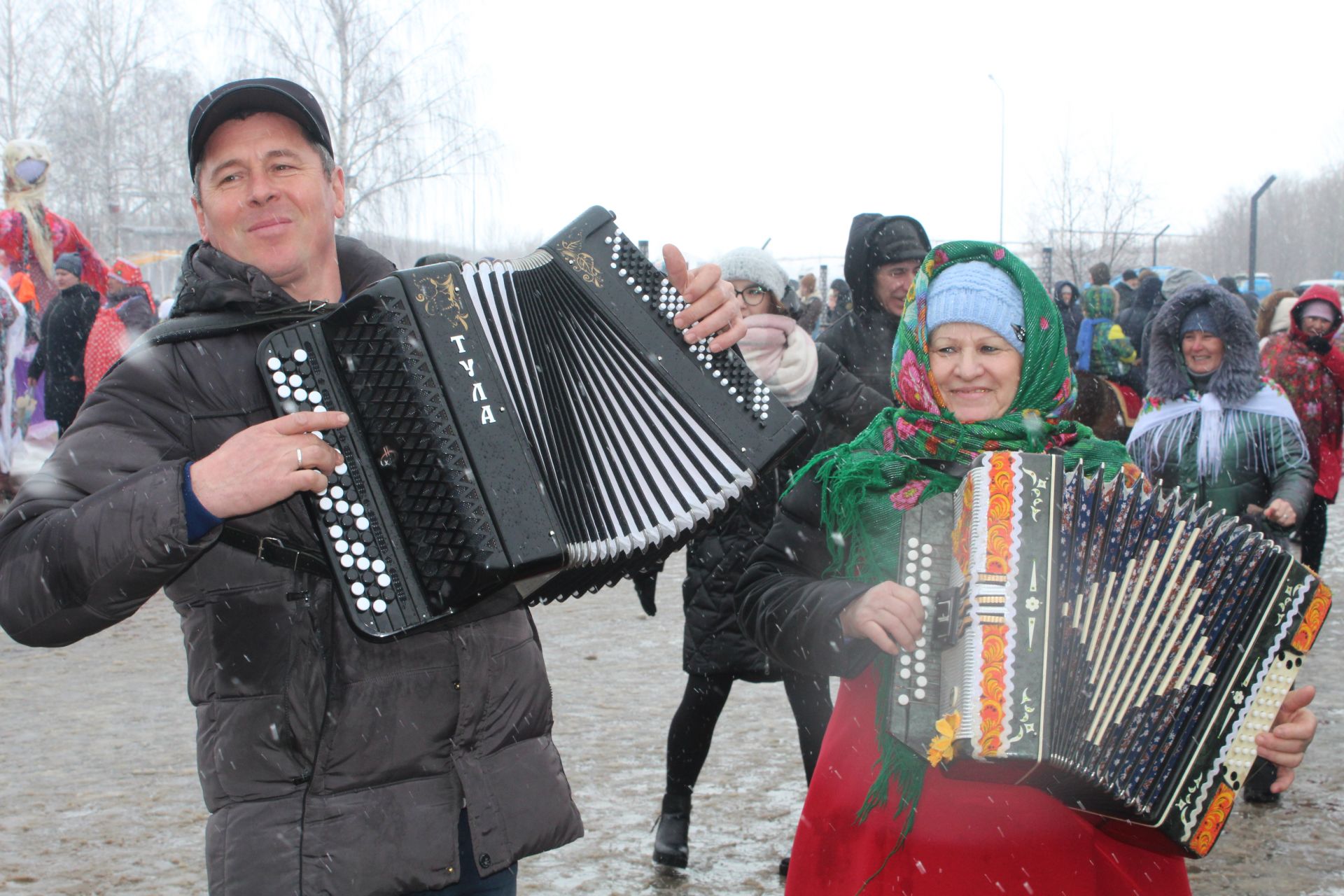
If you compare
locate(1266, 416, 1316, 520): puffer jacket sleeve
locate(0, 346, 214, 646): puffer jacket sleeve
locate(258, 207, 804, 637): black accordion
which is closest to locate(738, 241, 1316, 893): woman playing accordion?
locate(258, 207, 804, 637): black accordion

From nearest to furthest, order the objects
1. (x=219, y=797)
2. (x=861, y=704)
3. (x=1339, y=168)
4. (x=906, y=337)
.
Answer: (x=219, y=797) < (x=861, y=704) < (x=906, y=337) < (x=1339, y=168)

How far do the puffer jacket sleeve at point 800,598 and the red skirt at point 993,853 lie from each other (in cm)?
24

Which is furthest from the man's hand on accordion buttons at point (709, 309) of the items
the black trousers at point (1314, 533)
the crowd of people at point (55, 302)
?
the crowd of people at point (55, 302)

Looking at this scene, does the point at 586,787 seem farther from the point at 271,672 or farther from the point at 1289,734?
the point at 1289,734

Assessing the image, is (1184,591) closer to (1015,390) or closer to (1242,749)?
(1242,749)

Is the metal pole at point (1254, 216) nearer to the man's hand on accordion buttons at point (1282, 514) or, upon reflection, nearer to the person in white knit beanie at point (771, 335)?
the man's hand on accordion buttons at point (1282, 514)

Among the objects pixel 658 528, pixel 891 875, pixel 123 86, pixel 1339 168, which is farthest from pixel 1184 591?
pixel 1339 168

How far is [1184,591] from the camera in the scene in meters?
2.15

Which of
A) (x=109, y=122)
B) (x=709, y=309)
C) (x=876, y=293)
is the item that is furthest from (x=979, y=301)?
(x=109, y=122)

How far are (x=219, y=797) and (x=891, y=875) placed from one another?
1.18 m

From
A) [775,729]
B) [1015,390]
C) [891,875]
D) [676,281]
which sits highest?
[676,281]

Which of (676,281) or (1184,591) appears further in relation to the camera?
(676,281)

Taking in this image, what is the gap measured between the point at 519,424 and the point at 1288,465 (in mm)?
3457

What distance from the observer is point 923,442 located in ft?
8.16
